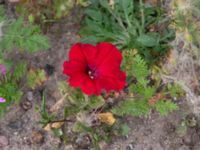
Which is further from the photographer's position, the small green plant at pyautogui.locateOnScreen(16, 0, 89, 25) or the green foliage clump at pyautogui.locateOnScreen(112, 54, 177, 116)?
the small green plant at pyautogui.locateOnScreen(16, 0, 89, 25)

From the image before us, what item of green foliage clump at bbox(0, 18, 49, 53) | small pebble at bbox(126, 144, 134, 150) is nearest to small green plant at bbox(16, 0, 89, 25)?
green foliage clump at bbox(0, 18, 49, 53)

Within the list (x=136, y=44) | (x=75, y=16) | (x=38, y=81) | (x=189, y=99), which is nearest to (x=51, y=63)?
(x=38, y=81)

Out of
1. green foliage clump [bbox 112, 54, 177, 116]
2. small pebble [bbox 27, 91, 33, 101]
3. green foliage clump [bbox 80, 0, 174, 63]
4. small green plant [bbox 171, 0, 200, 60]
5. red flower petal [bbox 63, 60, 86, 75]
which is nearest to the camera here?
red flower petal [bbox 63, 60, 86, 75]

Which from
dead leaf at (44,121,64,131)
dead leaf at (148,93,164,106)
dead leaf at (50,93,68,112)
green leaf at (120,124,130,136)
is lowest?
green leaf at (120,124,130,136)

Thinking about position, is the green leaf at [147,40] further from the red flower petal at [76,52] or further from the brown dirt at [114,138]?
the red flower petal at [76,52]

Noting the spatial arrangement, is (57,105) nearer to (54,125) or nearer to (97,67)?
(54,125)

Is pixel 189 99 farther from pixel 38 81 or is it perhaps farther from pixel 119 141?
pixel 38 81

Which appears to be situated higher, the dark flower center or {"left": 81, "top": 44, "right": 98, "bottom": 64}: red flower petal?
{"left": 81, "top": 44, "right": 98, "bottom": 64}: red flower petal

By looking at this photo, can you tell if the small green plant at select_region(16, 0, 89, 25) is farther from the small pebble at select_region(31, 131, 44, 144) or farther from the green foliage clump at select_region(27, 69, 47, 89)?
the small pebble at select_region(31, 131, 44, 144)

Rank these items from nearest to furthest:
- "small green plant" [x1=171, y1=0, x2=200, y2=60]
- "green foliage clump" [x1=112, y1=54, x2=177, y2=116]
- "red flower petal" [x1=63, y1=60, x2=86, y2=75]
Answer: "red flower petal" [x1=63, y1=60, x2=86, y2=75]
"green foliage clump" [x1=112, y1=54, x2=177, y2=116]
"small green plant" [x1=171, y1=0, x2=200, y2=60]
